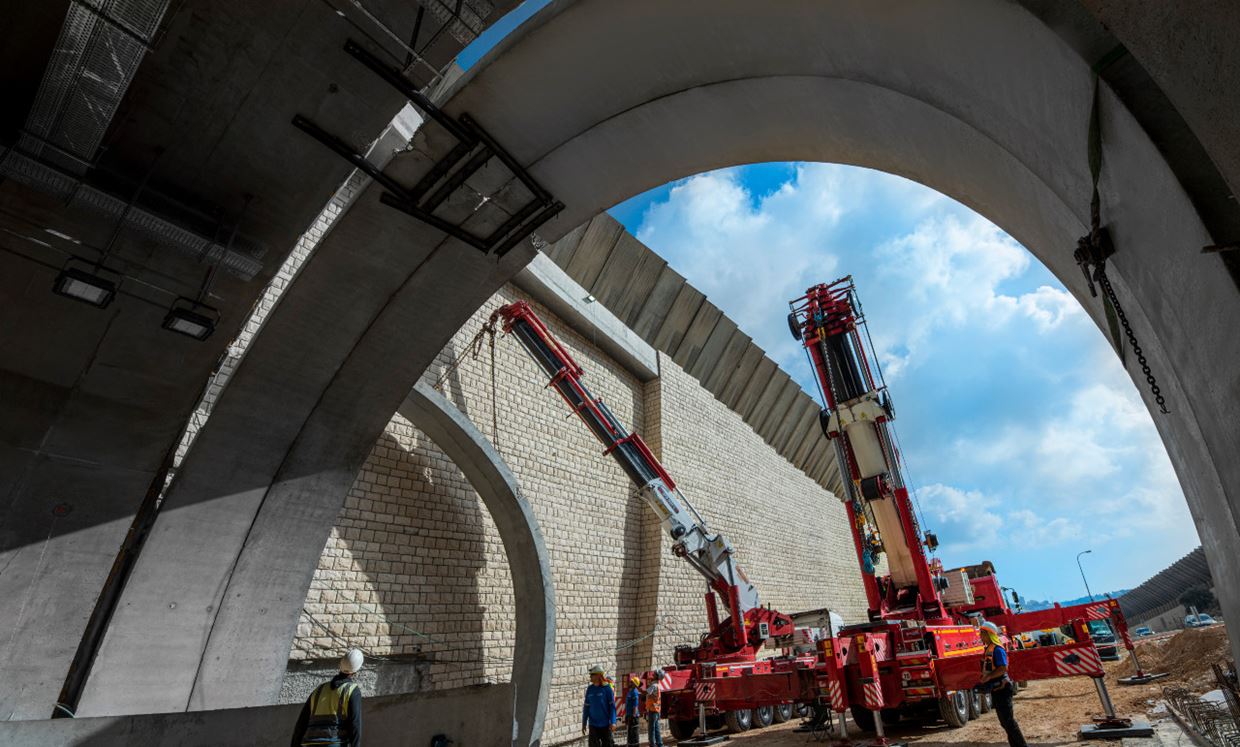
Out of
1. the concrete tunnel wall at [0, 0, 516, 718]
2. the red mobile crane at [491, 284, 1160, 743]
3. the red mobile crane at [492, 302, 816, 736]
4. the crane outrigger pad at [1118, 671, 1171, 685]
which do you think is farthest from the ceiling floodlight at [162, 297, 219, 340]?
the crane outrigger pad at [1118, 671, 1171, 685]

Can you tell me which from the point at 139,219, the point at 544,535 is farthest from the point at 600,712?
the point at 139,219

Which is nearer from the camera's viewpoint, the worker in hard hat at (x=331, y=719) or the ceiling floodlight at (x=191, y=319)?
the worker in hard hat at (x=331, y=719)

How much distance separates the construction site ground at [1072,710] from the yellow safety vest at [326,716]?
6.52 metres

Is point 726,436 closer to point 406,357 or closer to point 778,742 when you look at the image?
point 778,742

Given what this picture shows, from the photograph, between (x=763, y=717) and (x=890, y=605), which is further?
(x=763, y=717)

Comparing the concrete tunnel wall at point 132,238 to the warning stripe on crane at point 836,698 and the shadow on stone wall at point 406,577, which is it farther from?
the warning stripe on crane at point 836,698

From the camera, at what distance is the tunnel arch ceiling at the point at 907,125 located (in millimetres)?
1953

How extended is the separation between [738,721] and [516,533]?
15.3ft

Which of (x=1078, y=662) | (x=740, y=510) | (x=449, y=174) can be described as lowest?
(x=1078, y=662)

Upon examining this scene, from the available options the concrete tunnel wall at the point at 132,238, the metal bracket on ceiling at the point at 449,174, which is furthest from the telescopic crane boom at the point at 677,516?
the concrete tunnel wall at the point at 132,238

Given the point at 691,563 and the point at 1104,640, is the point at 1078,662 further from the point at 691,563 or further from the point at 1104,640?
the point at 1104,640

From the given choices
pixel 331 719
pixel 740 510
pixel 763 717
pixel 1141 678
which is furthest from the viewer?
pixel 740 510

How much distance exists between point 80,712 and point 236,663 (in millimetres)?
1101

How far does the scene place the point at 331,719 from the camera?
3.77 m
